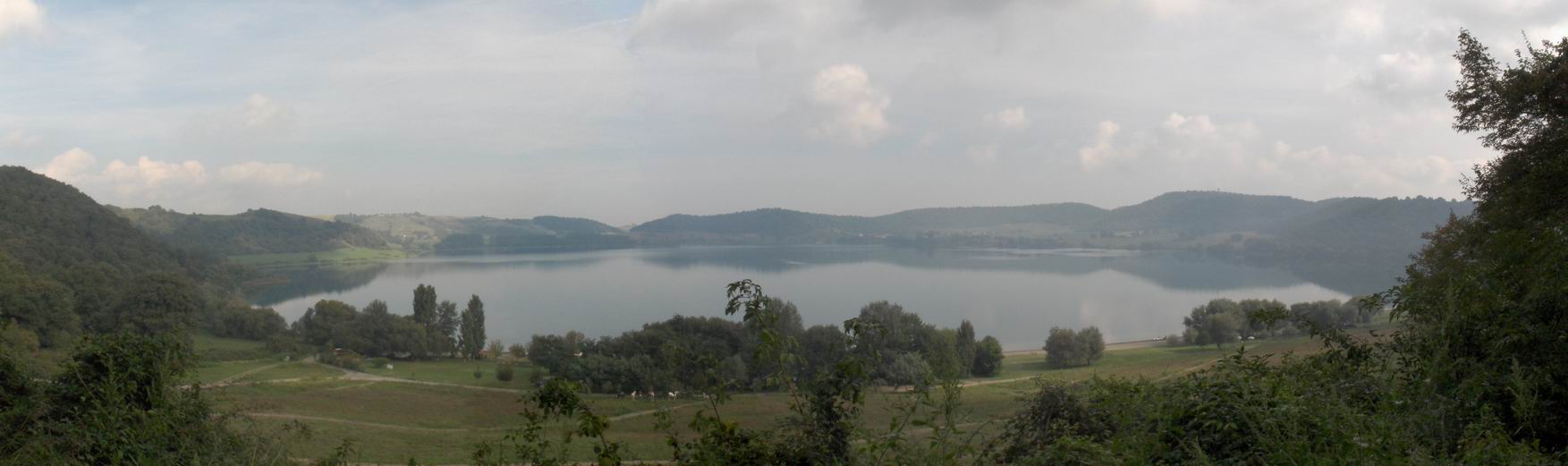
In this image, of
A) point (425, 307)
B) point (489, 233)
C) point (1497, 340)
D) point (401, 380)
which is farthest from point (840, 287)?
point (489, 233)

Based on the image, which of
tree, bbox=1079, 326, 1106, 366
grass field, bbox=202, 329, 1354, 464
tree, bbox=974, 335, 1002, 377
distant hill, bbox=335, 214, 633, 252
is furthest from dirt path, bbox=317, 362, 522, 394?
distant hill, bbox=335, 214, 633, 252

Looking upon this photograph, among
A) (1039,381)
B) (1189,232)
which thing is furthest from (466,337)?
(1189,232)

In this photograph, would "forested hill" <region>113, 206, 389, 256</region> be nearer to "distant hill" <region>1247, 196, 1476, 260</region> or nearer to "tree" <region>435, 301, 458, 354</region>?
"tree" <region>435, 301, 458, 354</region>

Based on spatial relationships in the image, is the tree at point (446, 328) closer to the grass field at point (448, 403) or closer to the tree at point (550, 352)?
the grass field at point (448, 403)

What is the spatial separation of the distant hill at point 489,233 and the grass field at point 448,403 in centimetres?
9809

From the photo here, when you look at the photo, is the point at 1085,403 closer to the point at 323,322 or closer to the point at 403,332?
the point at 403,332

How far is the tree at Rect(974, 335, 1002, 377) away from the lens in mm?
24844

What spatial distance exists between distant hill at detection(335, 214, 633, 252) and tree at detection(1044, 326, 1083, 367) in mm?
103724

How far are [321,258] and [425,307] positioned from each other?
67.9 meters

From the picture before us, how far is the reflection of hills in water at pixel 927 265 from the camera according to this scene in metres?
59.0

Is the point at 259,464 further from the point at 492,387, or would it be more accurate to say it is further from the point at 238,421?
the point at 492,387

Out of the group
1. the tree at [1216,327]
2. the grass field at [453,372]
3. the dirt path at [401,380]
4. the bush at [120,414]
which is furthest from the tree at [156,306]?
the tree at [1216,327]

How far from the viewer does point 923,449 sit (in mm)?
3072

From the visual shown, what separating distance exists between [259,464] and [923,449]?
3.79 meters
